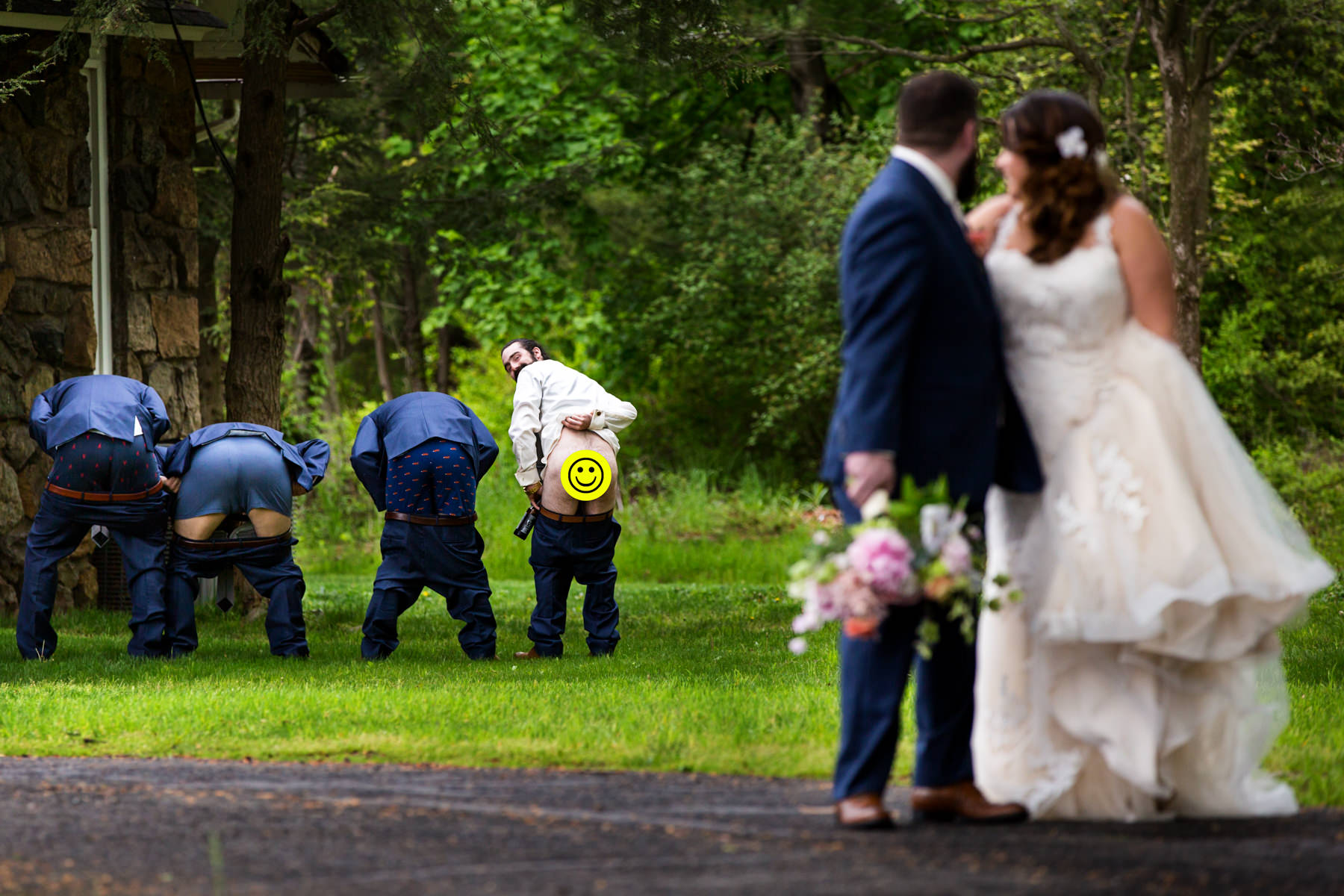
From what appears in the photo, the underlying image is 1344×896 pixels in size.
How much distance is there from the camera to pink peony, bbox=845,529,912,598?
159 inches

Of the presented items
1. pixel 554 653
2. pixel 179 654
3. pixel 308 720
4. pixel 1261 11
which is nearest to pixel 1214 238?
pixel 1261 11

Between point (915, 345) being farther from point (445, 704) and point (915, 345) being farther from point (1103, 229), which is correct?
point (445, 704)

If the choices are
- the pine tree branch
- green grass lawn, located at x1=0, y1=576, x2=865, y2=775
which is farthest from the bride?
the pine tree branch

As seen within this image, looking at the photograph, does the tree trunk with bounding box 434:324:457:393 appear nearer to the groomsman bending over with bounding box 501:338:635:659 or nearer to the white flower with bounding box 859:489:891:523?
the groomsman bending over with bounding box 501:338:635:659

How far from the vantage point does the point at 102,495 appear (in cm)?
900

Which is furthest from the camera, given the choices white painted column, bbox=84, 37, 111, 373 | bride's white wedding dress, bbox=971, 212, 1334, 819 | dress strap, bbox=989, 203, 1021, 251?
white painted column, bbox=84, 37, 111, 373

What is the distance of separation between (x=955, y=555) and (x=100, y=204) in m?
10.00

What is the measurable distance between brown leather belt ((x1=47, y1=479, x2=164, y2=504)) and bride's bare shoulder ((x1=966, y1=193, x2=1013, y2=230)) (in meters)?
5.83

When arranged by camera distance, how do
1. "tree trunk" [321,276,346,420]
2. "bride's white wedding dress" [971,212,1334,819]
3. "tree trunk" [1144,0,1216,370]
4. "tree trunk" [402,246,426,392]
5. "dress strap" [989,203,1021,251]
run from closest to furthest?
"bride's white wedding dress" [971,212,1334,819] < "dress strap" [989,203,1021,251] < "tree trunk" [1144,0,1216,370] < "tree trunk" [321,276,346,420] < "tree trunk" [402,246,426,392]

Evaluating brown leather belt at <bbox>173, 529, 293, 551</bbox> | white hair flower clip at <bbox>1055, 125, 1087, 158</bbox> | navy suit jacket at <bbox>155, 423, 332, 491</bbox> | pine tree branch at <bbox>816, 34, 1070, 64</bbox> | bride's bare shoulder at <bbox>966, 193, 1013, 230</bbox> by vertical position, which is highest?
pine tree branch at <bbox>816, 34, 1070, 64</bbox>

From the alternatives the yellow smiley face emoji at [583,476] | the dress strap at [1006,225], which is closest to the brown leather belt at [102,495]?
the yellow smiley face emoji at [583,476]

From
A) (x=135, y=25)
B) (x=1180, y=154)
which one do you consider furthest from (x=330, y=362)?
(x=135, y=25)

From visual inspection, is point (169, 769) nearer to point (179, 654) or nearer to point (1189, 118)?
point (179, 654)

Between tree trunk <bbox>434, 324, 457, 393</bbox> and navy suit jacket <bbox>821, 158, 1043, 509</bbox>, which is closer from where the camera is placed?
navy suit jacket <bbox>821, 158, 1043, 509</bbox>
